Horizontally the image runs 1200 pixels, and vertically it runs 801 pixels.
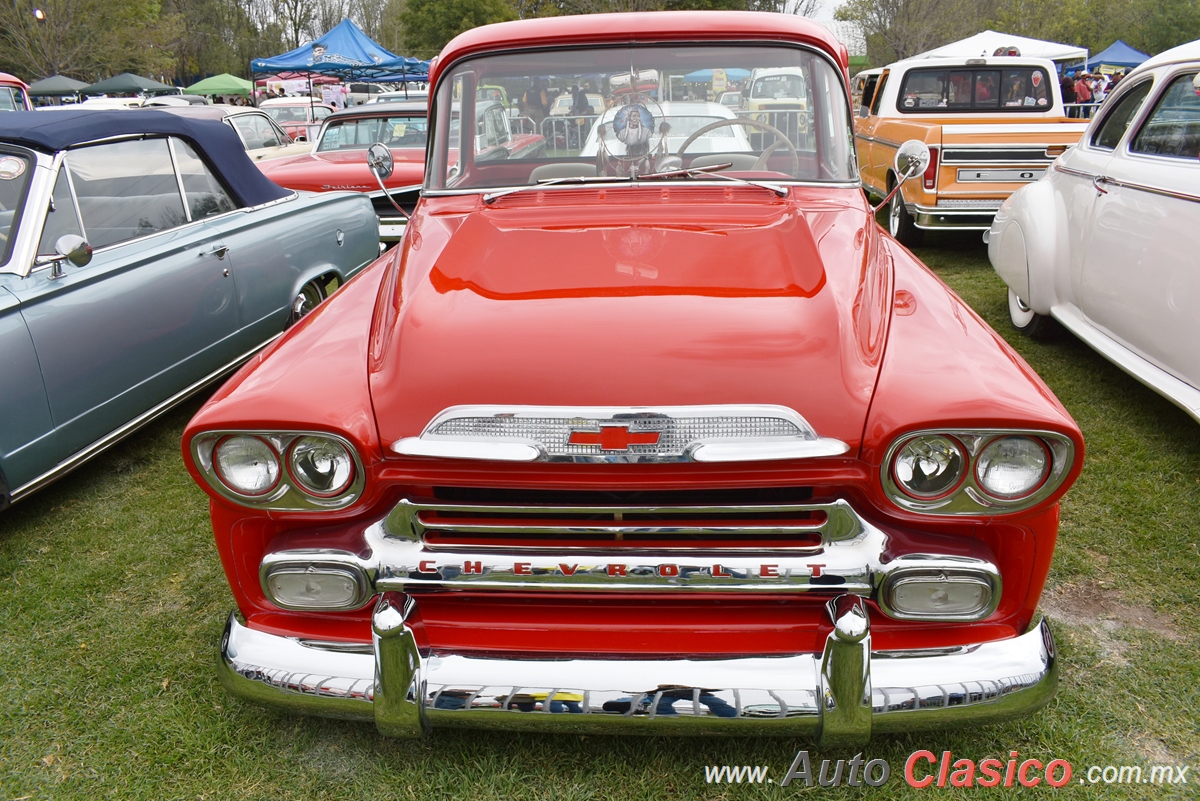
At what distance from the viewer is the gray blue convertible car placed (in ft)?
11.2

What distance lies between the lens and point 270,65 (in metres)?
22.3

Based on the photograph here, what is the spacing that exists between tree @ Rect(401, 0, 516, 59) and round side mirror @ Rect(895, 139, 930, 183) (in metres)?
29.4

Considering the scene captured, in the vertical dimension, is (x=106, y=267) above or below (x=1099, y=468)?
above

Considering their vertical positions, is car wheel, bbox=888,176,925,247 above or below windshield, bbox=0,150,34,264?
below

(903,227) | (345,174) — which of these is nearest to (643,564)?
(345,174)

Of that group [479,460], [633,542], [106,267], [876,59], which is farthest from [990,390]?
[876,59]

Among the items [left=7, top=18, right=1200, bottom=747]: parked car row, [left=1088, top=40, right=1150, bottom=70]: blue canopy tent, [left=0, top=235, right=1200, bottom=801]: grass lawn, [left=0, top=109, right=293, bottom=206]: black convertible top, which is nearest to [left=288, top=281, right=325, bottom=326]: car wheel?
[left=0, top=109, right=293, bottom=206]: black convertible top

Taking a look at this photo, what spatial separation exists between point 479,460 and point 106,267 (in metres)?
2.88

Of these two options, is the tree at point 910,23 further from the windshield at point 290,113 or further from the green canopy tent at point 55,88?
the green canopy tent at point 55,88

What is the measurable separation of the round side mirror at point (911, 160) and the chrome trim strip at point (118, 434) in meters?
2.28

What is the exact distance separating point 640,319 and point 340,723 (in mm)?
1430

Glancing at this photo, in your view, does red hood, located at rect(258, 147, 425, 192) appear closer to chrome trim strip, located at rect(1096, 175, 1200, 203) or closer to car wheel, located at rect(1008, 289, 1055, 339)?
car wheel, located at rect(1008, 289, 1055, 339)

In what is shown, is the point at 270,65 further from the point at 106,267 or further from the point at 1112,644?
the point at 1112,644

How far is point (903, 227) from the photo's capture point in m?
8.84
